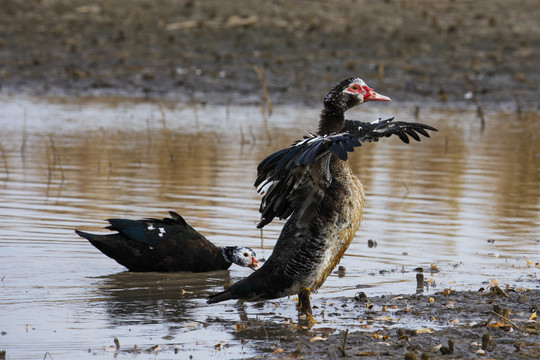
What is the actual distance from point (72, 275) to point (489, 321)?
3.80 metres

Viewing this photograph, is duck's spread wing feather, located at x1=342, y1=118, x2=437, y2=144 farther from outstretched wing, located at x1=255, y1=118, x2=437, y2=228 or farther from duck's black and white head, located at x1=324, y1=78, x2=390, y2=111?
duck's black and white head, located at x1=324, y1=78, x2=390, y2=111

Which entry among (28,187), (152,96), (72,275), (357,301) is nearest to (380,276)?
(357,301)

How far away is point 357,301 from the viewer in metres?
7.51

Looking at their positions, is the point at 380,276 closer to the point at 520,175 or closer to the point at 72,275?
the point at 72,275

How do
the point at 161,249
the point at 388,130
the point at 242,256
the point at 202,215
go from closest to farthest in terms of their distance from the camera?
1. the point at 388,130
2. the point at 242,256
3. the point at 161,249
4. the point at 202,215

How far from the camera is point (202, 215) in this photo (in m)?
10.6

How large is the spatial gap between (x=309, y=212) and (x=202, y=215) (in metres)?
3.88

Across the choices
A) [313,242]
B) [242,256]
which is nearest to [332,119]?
[313,242]

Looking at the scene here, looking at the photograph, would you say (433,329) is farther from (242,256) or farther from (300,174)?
(242,256)

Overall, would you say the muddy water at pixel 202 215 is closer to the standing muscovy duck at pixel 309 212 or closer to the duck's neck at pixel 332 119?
the standing muscovy duck at pixel 309 212

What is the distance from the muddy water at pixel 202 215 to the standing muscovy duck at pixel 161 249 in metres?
0.14

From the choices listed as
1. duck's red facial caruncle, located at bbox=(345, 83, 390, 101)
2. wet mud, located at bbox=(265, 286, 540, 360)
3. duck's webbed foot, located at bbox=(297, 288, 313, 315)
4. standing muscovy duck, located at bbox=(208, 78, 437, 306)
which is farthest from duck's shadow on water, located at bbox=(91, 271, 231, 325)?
duck's red facial caruncle, located at bbox=(345, 83, 390, 101)

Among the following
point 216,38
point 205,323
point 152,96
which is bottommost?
point 205,323

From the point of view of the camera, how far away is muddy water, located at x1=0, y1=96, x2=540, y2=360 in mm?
6781
